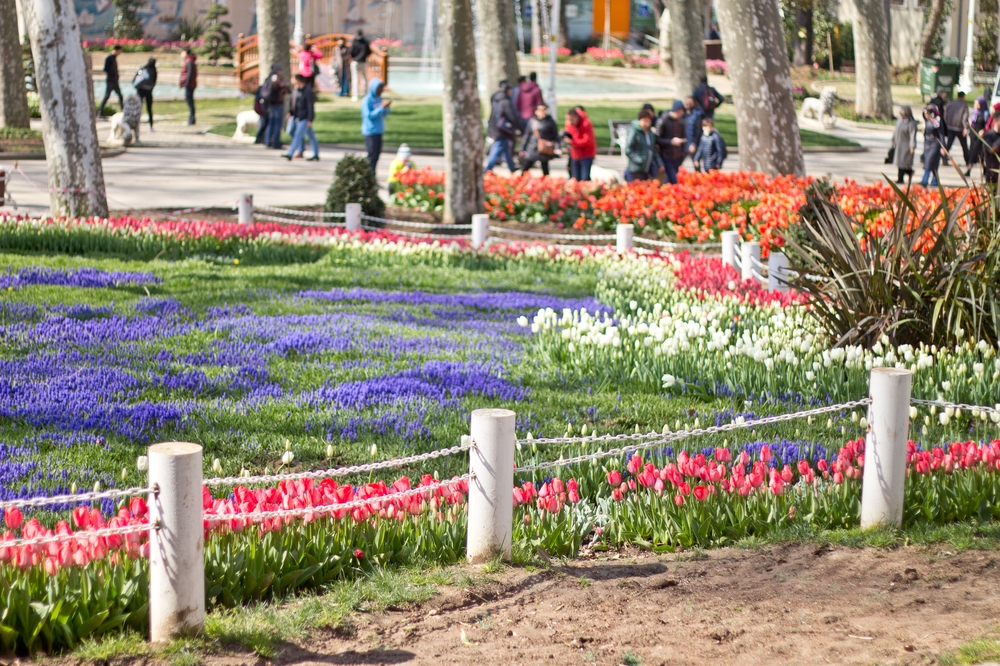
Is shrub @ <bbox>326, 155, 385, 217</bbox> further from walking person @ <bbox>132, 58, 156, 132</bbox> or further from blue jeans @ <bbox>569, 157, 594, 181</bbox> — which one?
walking person @ <bbox>132, 58, 156, 132</bbox>

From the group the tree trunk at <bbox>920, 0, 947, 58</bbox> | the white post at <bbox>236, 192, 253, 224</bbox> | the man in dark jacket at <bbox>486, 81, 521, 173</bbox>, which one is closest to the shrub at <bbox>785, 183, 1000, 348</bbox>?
the white post at <bbox>236, 192, 253, 224</bbox>

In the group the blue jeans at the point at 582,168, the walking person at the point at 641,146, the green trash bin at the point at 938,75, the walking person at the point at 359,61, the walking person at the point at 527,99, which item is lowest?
the blue jeans at the point at 582,168

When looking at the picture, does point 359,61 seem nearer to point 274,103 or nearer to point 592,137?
point 274,103

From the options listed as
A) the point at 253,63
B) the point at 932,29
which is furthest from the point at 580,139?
the point at 932,29

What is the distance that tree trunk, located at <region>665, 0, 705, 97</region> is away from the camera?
2731cm

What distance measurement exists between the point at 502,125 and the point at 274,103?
7602 millimetres

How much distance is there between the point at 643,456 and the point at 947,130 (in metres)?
20.6

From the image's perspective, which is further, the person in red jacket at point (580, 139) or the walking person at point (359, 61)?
the walking person at point (359, 61)

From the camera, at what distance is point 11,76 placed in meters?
27.3

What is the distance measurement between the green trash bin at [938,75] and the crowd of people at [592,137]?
1991 centimetres

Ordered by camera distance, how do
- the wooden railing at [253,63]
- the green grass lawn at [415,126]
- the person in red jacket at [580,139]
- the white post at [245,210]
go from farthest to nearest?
1. the wooden railing at [253,63]
2. the green grass lawn at [415,126]
3. the person in red jacket at [580,139]
4. the white post at [245,210]

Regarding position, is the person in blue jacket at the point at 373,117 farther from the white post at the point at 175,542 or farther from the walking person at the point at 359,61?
the walking person at the point at 359,61

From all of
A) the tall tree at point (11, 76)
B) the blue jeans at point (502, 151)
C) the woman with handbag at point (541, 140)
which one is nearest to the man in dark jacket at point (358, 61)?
the tall tree at point (11, 76)

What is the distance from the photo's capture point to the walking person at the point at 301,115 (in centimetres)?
2384
